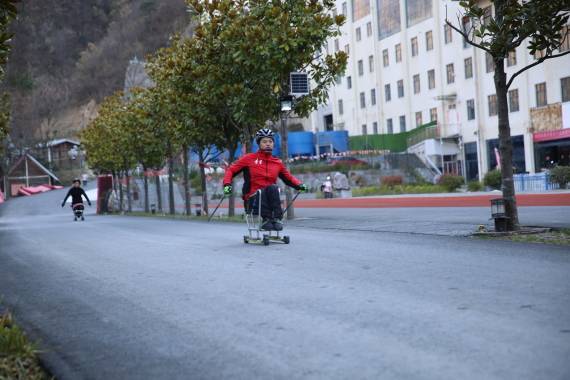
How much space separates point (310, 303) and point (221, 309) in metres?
0.72

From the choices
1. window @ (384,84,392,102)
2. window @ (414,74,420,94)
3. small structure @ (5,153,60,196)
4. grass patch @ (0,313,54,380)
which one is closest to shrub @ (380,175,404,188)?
window @ (414,74,420,94)

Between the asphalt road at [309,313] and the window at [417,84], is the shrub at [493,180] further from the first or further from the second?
the asphalt road at [309,313]

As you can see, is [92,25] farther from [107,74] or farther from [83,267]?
[83,267]

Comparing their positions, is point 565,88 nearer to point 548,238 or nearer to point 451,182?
point 451,182

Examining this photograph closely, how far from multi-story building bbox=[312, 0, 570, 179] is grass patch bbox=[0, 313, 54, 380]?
34.0m

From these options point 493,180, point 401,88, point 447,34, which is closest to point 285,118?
point 493,180

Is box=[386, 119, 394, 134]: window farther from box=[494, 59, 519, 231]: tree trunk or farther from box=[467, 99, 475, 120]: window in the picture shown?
box=[494, 59, 519, 231]: tree trunk

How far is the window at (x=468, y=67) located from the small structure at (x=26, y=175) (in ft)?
204

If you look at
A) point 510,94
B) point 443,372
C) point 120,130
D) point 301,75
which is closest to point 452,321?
point 443,372

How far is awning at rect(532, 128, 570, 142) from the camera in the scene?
138ft

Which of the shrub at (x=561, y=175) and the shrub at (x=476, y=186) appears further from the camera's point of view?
the shrub at (x=476, y=186)

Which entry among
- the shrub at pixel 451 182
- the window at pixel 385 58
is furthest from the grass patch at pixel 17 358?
the window at pixel 385 58

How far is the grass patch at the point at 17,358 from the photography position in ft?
15.4

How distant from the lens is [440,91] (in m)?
55.5
